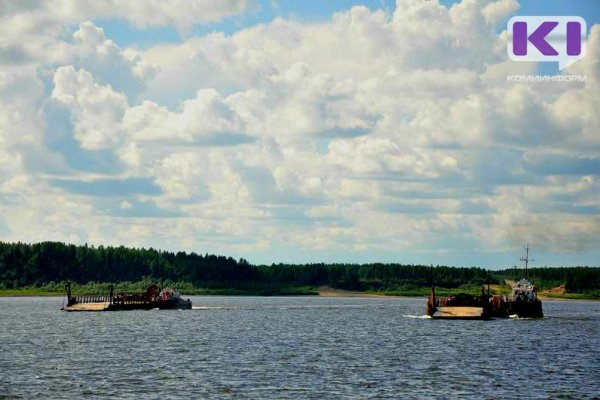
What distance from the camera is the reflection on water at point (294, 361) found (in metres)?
68.9

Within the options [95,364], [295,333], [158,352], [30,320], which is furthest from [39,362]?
[30,320]

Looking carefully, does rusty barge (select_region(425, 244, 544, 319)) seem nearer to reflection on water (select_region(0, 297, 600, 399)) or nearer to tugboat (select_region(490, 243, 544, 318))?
tugboat (select_region(490, 243, 544, 318))

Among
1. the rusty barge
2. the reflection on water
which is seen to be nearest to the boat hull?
the rusty barge

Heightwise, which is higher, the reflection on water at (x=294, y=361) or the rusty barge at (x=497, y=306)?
the rusty barge at (x=497, y=306)

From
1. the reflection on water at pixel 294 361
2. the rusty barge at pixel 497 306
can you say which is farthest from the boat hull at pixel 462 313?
the reflection on water at pixel 294 361

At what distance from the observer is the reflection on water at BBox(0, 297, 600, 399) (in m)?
68.9

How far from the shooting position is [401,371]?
81812 mm

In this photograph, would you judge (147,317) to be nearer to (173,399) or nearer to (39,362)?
(39,362)

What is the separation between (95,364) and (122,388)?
1809 cm

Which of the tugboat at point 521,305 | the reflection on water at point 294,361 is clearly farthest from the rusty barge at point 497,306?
the reflection on water at point 294,361

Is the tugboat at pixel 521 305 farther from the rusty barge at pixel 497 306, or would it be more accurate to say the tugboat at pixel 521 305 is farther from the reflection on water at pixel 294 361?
the reflection on water at pixel 294 361

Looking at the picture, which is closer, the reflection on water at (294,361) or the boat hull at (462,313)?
the reflection on water at (294,361)

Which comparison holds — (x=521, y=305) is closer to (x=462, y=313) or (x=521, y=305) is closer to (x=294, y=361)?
(x=462, y=313)

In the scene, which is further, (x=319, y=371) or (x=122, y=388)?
(x=319, y=371)
